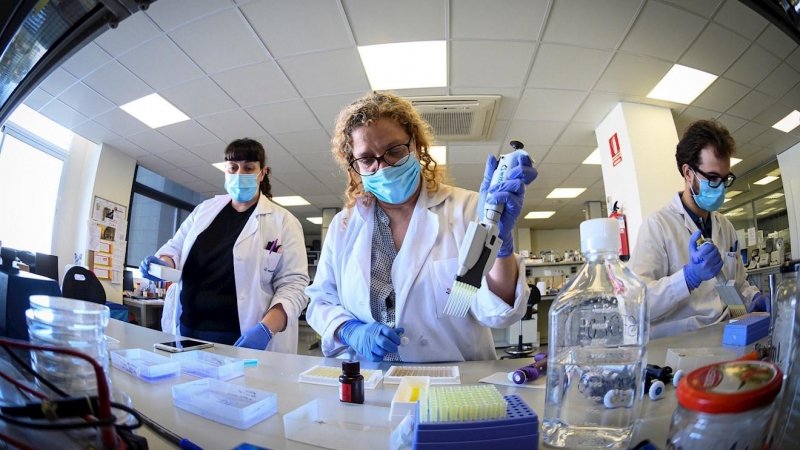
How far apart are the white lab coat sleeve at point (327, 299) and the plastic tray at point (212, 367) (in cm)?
26

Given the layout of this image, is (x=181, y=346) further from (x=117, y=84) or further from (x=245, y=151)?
(x=245, y=151)

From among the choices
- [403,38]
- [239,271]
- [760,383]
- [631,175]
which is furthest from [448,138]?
[760,383]

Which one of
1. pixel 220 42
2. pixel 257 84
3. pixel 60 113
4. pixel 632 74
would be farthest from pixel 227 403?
pixel 257 84

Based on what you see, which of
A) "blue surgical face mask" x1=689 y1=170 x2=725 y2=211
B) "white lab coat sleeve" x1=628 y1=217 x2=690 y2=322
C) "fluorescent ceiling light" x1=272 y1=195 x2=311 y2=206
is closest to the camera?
"blue surgical face mask" x1=689 y1=170 x2=725 y2=211

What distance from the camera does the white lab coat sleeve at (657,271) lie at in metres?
0.88

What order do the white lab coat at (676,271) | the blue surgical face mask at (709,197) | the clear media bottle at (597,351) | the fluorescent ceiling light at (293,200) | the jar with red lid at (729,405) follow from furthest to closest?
the fluorescent ceiling light at (293,200), the white lab coat at (676,271), the blue surgical face mask at (709,197), the clear media bottle at (597,351), the jar with red lid at (729,405)

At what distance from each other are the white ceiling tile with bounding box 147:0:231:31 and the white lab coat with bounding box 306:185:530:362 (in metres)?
0.64

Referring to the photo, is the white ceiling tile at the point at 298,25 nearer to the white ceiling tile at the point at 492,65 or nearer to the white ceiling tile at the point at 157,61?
the white ceiling tile at the point at 157,61

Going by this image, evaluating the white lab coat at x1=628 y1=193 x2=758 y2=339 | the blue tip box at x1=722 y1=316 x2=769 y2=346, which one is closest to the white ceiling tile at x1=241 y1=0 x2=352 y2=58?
the white lab coat at x1=628 y1=193 x2=758 y2=339

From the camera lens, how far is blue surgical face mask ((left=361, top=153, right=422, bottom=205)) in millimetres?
870

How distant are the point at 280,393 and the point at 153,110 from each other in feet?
3.16

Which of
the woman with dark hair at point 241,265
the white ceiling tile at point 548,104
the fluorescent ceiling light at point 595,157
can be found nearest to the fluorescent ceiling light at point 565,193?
the fluorescent ceiling light at point 595,157

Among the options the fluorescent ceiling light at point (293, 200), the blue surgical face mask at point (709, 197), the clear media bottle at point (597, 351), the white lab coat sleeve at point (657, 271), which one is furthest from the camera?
the fluorescent ceiling light at point (293, 200)

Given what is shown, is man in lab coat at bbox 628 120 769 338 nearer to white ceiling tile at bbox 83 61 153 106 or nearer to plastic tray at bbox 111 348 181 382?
plastic tray at bbox 111 348 181 382
